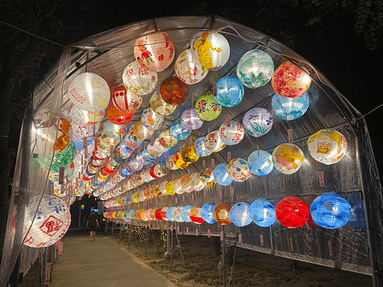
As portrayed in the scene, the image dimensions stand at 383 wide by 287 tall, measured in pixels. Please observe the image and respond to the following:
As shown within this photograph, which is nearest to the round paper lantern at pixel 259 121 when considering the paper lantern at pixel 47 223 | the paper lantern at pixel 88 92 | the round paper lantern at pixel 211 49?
the round paper lantern at pixel 211 49

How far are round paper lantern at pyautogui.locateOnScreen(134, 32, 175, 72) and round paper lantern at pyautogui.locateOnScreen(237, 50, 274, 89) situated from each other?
0.98 meters

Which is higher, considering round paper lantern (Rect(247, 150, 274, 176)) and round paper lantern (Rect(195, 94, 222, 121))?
round paper lantern (Rect(195, 94, 222, 121))

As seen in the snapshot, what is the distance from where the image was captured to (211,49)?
10.1ft

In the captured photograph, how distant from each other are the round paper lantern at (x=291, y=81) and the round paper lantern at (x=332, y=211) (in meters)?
1.43

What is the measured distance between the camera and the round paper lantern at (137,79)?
3686mm

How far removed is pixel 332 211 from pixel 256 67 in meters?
2.07

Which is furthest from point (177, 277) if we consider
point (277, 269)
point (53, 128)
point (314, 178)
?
point (53, 128)

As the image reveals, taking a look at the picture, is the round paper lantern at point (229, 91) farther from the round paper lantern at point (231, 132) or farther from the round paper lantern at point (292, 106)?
the round paper lantern at point (231, 132)

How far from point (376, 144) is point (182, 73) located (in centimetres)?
308

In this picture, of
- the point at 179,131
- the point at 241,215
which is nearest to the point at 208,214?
the point at 241,215

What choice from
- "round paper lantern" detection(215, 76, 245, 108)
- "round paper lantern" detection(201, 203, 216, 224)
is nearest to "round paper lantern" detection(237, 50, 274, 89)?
"round paper lantern" detection(215, 76, 245, 108)

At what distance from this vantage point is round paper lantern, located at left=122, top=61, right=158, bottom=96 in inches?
145

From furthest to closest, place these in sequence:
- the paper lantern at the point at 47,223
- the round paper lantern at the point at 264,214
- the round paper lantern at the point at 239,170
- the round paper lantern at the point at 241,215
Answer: the round paper lantern at the point at 239,170 → the round paper lantern at the point at 241,215 → the round paper lantern at the point at 264,214 → the paper lantern at the point at 47,223

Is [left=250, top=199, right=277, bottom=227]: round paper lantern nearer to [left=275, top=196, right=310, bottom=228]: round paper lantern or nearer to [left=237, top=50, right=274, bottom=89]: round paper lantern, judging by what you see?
[left=275, top=196, right=310, bottom=228]: round paper lantern
